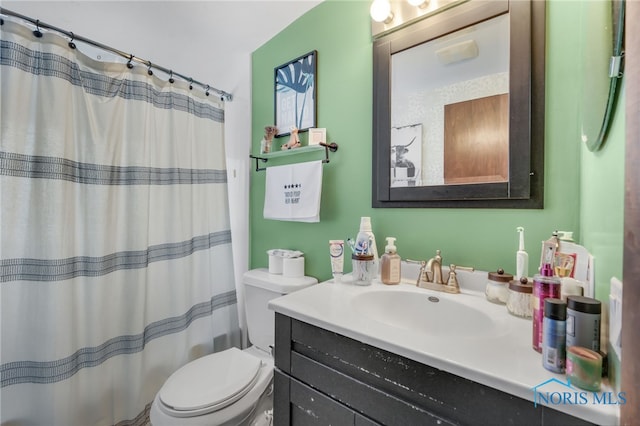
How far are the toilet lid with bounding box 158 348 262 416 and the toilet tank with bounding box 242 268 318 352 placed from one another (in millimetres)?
160

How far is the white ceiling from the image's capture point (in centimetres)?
129

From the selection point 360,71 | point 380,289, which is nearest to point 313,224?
point 380,289

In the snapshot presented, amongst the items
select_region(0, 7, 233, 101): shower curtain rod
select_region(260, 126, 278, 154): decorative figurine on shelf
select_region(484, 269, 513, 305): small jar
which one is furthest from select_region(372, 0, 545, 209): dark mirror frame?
select_region(0, 7, 233, 101): shower curtain rod

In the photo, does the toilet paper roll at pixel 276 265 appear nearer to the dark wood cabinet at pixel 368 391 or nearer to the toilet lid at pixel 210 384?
the toilet lid at pixel 210 384

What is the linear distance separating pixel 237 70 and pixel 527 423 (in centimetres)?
213

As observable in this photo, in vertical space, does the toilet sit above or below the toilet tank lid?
below

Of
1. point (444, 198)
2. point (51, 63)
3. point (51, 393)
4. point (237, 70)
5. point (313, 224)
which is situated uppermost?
point (237, 70)

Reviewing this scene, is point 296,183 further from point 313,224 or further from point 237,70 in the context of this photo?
point 237,70

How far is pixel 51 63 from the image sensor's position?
112 centimetres

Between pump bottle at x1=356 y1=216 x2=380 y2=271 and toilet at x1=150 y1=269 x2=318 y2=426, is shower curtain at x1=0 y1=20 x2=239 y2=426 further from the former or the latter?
pump bottle at x1=356 y1=216 x2=380 y2=271

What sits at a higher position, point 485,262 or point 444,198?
point 444,198

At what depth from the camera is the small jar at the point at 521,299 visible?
750 millimetres

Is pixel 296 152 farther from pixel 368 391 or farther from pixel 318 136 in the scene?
pixel 368 391

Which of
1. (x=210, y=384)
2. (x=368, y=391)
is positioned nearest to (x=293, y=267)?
(x=210, y=384)
